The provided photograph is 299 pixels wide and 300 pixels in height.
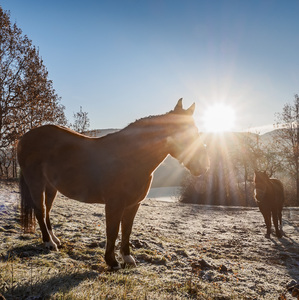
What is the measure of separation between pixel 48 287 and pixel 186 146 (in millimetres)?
2663

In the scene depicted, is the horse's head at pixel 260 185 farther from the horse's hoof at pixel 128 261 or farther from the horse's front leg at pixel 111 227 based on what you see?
the horse's front leg at pixel 111 227

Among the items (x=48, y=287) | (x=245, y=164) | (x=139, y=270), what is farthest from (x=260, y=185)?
(x=245, y=164)

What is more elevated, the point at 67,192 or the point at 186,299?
the point at 67,192

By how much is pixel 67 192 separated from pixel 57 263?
1.13m

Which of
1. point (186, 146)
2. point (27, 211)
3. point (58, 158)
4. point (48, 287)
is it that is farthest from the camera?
point (27, 211)

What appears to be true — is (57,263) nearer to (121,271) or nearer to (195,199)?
(121,271)

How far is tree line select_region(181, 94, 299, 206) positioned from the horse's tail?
29499mm

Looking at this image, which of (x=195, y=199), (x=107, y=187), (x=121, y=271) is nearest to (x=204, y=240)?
(x=121, y=271)

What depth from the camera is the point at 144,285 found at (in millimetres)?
3543

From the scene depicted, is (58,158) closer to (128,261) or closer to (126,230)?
(126,230)

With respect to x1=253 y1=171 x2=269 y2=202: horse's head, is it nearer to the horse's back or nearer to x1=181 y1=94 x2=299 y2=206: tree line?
the horse's back

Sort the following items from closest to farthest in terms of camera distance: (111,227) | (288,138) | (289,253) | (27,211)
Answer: (111,227) < (27,211) < (289,253) < (288,138)

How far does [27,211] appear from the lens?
17.6 feet

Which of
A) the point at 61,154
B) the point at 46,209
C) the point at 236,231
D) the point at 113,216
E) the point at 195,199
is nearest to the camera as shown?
the point at 113,216
